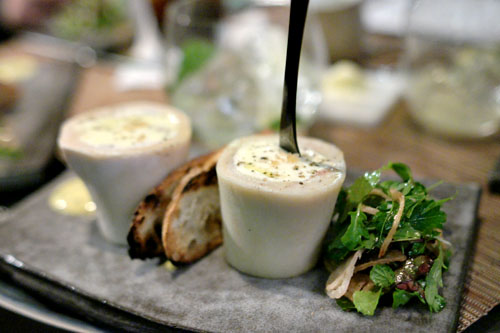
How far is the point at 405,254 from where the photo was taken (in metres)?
1.44

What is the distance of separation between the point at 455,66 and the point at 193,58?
1729mm

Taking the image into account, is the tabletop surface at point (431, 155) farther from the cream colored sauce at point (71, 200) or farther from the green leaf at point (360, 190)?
the cream colored sauce at point (71, 200)

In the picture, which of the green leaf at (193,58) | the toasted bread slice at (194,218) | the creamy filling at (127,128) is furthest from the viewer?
the green leaf at (193,58)

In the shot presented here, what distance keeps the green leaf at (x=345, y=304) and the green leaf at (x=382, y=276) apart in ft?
0.36

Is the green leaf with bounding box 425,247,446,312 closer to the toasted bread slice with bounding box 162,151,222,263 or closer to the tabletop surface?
the tabletop surface

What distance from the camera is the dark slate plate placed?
4.51 ft

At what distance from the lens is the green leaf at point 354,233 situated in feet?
4.66

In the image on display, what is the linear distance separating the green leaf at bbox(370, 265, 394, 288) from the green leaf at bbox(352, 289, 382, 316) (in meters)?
0.03

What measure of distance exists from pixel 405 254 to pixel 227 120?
60.1 inches

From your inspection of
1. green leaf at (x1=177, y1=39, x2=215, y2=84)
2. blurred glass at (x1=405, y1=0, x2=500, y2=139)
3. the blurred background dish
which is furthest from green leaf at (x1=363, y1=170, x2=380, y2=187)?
green leaf at (x1=177, y1=39, x2=215, y2=84)

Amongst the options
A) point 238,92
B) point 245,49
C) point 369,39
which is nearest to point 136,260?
point 238,92

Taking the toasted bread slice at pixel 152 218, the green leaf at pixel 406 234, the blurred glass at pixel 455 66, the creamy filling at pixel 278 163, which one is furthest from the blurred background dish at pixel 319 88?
the toasted bread slice at pixel 152 218

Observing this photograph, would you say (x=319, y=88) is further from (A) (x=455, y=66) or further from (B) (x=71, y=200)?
(B) (x=71, y=200)

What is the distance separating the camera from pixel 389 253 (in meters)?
1.44
